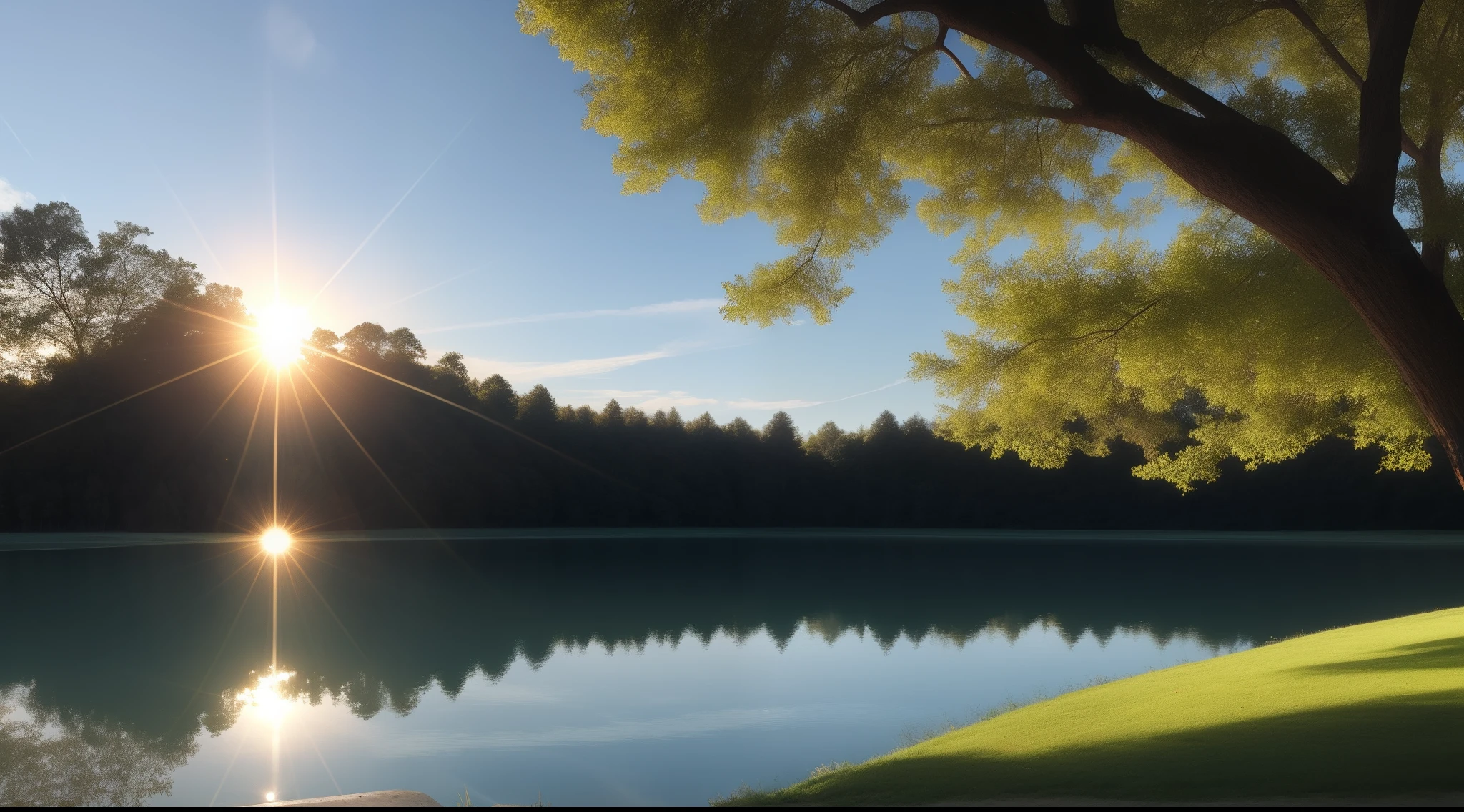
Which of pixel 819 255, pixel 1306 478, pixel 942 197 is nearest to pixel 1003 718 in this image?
pixel 819 255

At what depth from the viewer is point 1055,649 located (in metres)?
10.8

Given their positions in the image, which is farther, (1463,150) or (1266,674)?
(1463,150)

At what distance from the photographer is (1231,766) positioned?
3.20m

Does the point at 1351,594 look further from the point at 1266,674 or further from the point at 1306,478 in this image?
the point at 1306,478

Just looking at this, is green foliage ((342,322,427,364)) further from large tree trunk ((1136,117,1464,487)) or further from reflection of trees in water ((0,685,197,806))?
large tree trunk ((1136,117,1464,487))

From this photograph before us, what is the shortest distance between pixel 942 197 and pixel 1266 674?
441 cm

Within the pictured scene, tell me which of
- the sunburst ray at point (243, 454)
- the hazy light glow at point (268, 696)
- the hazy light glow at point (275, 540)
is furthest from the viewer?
the sunburst ray at point (243, 454)

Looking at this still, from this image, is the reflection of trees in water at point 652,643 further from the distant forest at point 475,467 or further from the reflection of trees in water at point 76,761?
the distant forest at point 475,467

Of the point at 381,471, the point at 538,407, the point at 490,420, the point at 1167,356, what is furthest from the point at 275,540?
the point at 1167,356

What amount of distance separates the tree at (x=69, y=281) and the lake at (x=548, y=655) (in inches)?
435

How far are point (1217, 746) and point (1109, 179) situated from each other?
5.71m

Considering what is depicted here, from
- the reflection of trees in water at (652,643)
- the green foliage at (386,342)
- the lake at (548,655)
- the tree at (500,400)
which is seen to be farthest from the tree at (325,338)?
the reflection of trees in water at (652,643)

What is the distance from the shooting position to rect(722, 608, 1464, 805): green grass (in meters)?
2.99

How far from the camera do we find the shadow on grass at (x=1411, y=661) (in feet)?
15.9
